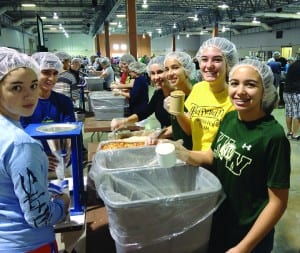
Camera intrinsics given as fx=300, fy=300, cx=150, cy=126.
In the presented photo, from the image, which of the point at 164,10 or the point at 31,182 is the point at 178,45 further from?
the point at 31,182

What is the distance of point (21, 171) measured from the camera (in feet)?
2.91

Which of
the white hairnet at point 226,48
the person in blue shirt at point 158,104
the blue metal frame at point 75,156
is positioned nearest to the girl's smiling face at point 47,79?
the person in blue shirt at point 158,104

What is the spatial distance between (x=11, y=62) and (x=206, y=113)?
91cm

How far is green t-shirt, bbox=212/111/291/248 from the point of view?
1000 mm

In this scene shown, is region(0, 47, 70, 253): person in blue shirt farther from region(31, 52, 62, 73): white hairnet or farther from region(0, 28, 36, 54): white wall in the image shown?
region(0, 28, 36, 54): white wall

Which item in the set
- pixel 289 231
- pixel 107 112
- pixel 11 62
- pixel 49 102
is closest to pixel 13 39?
pixel 107 112

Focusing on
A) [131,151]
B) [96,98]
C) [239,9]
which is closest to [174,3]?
[239,9]

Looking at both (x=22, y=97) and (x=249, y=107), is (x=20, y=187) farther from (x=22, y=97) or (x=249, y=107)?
(x=249, y=107)

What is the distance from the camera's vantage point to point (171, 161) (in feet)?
3.57

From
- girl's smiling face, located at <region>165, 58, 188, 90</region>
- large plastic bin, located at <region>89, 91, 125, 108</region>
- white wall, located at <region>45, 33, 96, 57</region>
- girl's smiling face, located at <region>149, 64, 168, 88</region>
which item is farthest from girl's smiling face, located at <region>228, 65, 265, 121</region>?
white wall, located at <region>45, 33, 96, 57</region>

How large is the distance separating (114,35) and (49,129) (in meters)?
26.5

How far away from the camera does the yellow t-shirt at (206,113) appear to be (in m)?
1.44

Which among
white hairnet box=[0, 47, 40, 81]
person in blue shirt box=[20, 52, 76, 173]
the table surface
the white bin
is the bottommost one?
the table surface

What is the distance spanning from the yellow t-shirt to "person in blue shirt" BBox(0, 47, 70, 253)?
78cm
